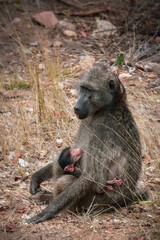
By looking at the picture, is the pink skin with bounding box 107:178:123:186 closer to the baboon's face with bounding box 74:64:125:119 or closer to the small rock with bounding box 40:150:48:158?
the baboon's face with bounding box 74:64:125:119

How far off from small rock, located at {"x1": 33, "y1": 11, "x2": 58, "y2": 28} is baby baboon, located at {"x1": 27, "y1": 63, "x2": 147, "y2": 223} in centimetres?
521

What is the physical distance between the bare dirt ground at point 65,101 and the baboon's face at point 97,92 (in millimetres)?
793

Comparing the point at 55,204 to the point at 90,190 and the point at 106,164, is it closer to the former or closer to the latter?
the point at 90,190

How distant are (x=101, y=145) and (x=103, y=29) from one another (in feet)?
17.9

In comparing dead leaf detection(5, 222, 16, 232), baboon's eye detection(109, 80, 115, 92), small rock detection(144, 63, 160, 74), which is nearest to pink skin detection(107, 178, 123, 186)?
baboon's eye detection(109, 80, 115, 92)

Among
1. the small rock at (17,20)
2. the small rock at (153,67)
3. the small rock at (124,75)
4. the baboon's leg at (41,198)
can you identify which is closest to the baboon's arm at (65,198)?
the baboon's leg at (41,198)

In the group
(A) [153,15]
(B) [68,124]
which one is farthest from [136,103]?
(A) [153,15]

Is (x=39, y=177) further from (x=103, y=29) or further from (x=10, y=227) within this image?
(x=103, y=29)

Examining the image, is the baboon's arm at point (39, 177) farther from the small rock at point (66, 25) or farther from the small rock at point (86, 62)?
the small rock at point (66, 25)

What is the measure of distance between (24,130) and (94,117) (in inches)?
61.0

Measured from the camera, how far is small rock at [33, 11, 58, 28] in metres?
8.85

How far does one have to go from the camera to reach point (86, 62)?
7309 mm

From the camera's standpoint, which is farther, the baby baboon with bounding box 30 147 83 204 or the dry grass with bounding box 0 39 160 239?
the dry grass with bounding box 0 39 160 239

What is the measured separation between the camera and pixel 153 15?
8469mm
